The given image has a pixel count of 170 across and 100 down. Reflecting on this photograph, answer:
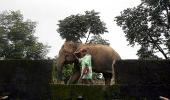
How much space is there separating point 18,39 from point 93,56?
1641 inches

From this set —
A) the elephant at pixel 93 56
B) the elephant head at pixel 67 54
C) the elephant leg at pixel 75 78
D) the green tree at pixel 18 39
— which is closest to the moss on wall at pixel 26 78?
the elephant leg at pixel 75 78

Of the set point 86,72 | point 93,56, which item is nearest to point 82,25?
point 93,56

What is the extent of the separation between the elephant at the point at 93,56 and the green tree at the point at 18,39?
36.1 metres

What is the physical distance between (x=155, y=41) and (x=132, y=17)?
2.81 meters

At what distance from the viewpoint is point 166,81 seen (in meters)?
7.91

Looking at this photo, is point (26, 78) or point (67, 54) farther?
point (67, 54)

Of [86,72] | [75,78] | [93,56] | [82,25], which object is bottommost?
A: [75,78]

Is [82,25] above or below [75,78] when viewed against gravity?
above

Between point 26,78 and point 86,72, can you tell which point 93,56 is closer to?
point 86,72

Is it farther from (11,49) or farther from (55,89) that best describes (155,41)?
(55,89)

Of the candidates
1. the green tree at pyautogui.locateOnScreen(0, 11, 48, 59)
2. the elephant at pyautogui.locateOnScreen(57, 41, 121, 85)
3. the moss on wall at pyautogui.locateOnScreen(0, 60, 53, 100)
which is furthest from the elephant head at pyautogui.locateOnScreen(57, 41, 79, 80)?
the green tree at pyautogui.locateOnScreen(0, 11, 48, 59)

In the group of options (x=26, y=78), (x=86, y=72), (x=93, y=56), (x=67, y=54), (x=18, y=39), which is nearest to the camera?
(x=26, y=78)

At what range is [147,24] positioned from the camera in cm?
3544

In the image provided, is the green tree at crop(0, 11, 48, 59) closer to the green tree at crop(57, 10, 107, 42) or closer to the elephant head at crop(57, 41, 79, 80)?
the green tree at crop(57, 10, 107, 42)
